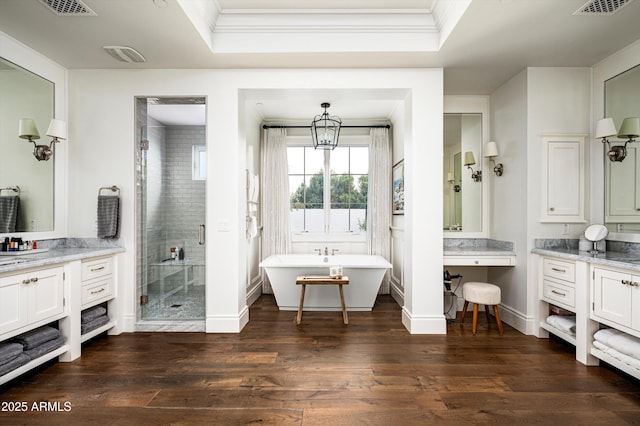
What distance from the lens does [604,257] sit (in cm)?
272

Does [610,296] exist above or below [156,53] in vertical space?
below

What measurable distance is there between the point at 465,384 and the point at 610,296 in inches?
51.2

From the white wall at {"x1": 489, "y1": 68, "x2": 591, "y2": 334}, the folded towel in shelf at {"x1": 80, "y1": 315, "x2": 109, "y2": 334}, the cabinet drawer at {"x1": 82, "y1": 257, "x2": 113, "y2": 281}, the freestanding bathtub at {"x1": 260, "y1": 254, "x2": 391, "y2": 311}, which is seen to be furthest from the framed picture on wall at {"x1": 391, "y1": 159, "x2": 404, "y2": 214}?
the folded towel in shelf at {"x1": 80, "y1": 315, "x2": 109, "y2": 334}

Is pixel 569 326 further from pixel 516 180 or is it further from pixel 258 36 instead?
pixel 258 36

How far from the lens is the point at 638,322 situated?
2311 mm

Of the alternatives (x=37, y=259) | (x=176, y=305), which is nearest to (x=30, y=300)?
(x=37, y=259)

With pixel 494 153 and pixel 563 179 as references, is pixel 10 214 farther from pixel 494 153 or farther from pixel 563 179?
pixel 563 179

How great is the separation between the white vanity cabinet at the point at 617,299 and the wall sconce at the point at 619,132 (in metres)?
1.17

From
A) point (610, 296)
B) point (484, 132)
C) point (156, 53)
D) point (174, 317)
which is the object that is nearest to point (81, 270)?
point (174, 317)

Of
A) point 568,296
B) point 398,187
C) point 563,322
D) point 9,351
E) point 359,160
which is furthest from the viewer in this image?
point 359,160

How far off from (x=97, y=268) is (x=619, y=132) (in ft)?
15.9

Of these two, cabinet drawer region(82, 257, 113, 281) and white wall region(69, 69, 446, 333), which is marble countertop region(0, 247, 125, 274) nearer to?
cabinet drawer region(82, 257, 113, 281)

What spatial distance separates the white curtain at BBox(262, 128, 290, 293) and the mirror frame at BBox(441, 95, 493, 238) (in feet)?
7.90

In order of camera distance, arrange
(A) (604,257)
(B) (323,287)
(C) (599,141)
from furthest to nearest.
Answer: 1. (B) (323,287)
2. (C) (599,141)
3. (A) (604,257)
